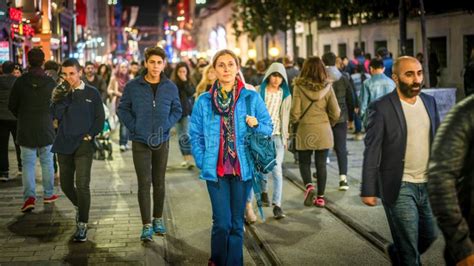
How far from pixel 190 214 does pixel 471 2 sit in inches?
814

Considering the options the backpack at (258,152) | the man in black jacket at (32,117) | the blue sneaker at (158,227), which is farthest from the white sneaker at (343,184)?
the backpack at (258,152)

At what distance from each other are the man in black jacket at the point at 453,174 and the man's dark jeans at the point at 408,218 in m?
1.67

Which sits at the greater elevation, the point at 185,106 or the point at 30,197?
the point at 185,106

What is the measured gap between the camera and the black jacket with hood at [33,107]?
9.36 metres

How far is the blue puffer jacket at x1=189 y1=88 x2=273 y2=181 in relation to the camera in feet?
19.7

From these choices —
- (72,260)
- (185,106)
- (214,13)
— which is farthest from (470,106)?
(214,13)

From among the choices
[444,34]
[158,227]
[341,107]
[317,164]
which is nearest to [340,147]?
[341,107]

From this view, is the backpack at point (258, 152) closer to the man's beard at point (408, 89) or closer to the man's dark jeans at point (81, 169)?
the man's beard at point (408, 89)

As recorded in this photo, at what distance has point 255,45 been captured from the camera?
2574 inches

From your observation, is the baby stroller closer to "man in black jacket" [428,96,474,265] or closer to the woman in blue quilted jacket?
the woman in blue quilted jacket

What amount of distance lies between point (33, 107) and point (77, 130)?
193 centimetres

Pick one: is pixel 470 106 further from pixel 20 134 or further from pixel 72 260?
pixel 20 134

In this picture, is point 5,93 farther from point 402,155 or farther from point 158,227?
point 402,155

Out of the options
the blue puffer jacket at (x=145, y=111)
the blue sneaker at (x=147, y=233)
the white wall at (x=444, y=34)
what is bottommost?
the blue sneaker at (x=147, y=233)
